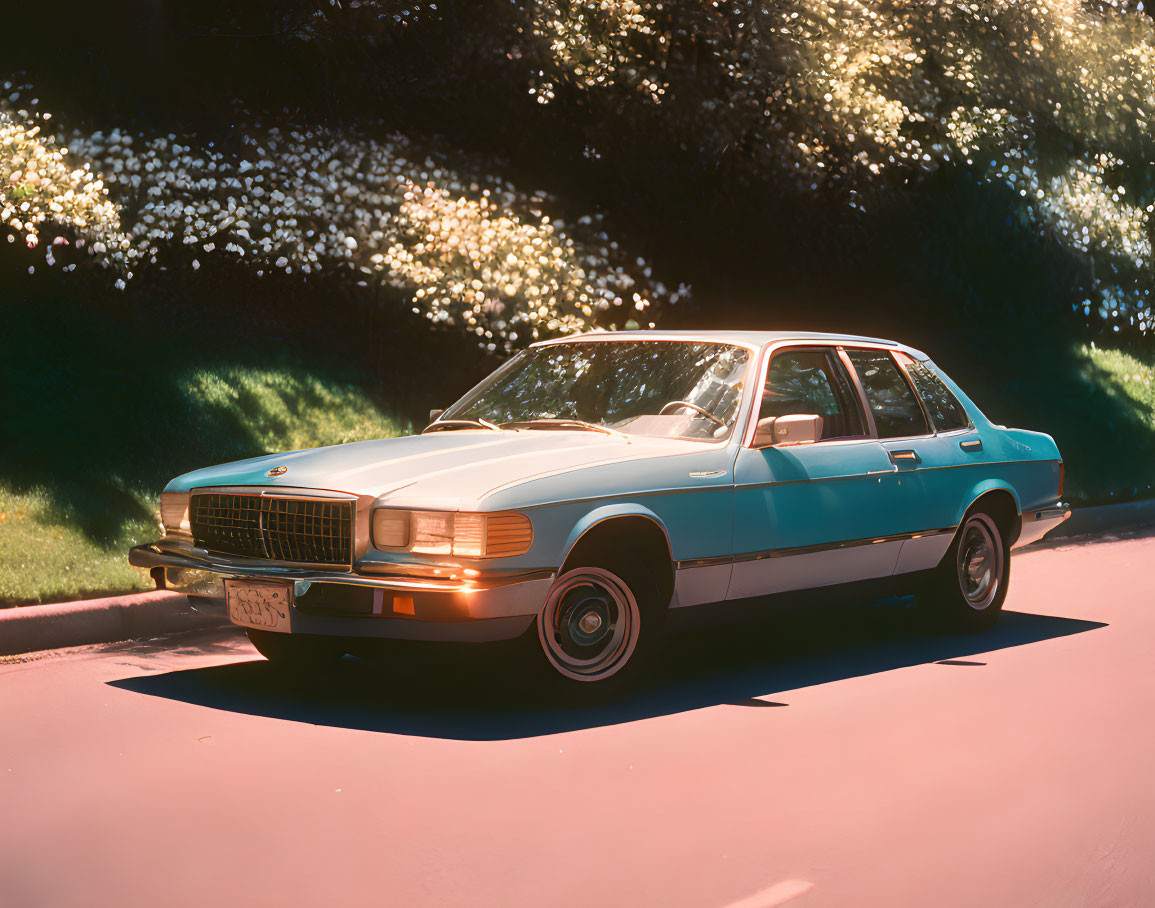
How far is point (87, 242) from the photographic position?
1243cm

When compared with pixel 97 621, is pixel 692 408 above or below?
above

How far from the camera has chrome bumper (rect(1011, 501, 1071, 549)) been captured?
836 centimetres

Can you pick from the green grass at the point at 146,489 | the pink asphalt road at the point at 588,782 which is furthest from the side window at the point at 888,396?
the green grass at the point at 146,489

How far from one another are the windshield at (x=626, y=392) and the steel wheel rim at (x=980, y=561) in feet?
6.56

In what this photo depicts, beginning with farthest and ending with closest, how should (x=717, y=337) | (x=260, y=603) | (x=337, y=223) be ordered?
(x=337, y=223), (x=717, y=337), (x=260, y=603)

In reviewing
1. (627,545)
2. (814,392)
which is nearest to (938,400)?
(814,392)

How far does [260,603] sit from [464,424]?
1603mm

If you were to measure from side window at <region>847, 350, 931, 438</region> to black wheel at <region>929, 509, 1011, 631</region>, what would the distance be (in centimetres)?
68

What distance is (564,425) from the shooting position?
267 inches

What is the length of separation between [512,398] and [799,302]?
34.2 ft

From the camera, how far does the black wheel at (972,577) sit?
312 inches

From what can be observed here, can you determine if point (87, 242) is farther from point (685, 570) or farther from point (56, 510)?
point (685, 570)

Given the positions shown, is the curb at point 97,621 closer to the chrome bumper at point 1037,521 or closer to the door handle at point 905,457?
the door handle at point 905,457

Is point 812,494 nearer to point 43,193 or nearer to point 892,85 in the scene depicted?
point 43,193
